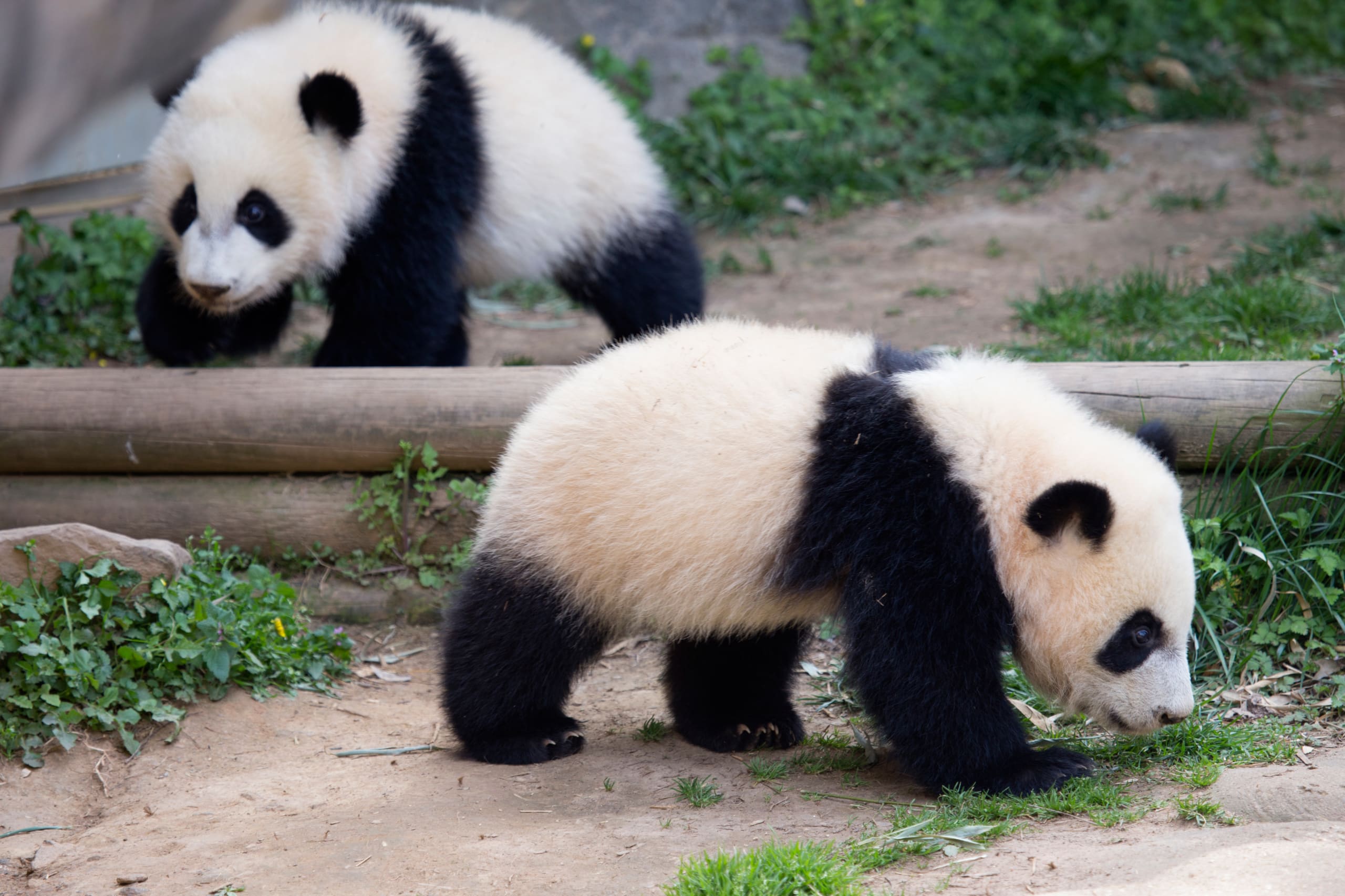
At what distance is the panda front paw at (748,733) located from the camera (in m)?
3.90

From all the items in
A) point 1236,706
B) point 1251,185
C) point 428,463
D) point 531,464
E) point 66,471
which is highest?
point 1251,185

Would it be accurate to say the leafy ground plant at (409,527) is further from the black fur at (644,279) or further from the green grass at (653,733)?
the black fur at (644,279)

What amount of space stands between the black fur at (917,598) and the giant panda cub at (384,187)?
9.12 ft

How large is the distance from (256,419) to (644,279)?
210 centimetres

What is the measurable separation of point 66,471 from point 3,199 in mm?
1670

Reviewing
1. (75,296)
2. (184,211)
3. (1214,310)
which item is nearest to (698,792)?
(184,211)

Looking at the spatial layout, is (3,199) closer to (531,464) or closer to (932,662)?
(531,464)

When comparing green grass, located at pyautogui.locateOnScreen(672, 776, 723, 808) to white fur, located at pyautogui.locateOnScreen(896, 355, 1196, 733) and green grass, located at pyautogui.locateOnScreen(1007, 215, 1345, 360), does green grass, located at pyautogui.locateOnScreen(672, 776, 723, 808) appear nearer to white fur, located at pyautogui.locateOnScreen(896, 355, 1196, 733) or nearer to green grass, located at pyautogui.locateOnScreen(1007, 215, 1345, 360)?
white fur, located at pyautogui.locateOnScreen(896, 355, 1196, 733)

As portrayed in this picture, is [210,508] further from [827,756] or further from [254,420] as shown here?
[827,756]

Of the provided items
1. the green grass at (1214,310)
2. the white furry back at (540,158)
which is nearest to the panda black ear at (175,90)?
the white furry back at (540,158)

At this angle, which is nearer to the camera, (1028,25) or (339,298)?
(339,298)

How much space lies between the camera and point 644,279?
243 inches

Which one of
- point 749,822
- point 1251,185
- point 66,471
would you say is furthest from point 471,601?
point 1251,185

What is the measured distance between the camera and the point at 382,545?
4973 millimetres
